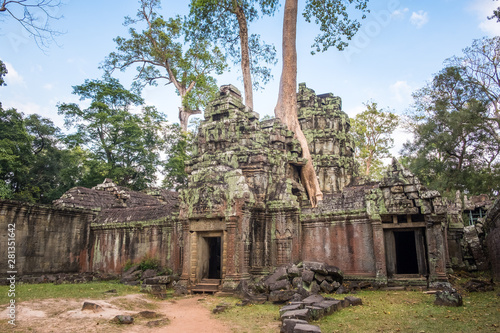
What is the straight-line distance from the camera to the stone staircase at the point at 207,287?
1159 cm

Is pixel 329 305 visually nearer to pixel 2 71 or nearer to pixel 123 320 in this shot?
pixel 123 320

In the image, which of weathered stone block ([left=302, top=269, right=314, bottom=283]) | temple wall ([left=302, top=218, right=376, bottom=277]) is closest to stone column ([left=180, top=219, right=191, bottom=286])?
temple wall ([left=302, top=218, right=376, bottom=277])

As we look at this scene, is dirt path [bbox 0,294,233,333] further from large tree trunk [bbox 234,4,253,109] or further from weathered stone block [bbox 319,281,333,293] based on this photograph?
→ large tree trunk [bbox 234,4,253,109]

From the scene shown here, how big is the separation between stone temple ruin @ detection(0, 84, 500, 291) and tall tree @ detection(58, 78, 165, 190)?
27.3 feet

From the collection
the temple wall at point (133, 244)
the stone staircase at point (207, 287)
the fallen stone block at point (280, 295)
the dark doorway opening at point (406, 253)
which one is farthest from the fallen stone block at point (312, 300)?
the temple wall at point (133, 244)

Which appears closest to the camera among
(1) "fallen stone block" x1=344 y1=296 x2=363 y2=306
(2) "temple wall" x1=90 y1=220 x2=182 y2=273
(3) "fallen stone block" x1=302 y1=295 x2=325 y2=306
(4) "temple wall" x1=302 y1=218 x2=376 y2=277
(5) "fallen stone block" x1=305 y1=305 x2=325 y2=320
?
(5) "fallen stone block" x1=305 y1=305 x2=325 y2=320

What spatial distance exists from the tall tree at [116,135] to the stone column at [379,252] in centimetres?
1924

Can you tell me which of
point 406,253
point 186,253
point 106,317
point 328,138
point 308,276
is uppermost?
point 328,138

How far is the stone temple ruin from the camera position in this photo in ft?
36.4

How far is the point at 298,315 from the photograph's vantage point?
7.04m

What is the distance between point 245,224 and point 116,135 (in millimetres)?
17428

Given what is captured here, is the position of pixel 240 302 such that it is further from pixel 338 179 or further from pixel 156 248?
pixel 338 179

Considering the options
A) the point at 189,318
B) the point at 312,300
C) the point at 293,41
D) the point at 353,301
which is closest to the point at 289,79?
the point at 293,41

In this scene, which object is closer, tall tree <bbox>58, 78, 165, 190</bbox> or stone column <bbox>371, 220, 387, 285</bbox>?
stone column <bbox>371, 220, 387, 285</bbox>
